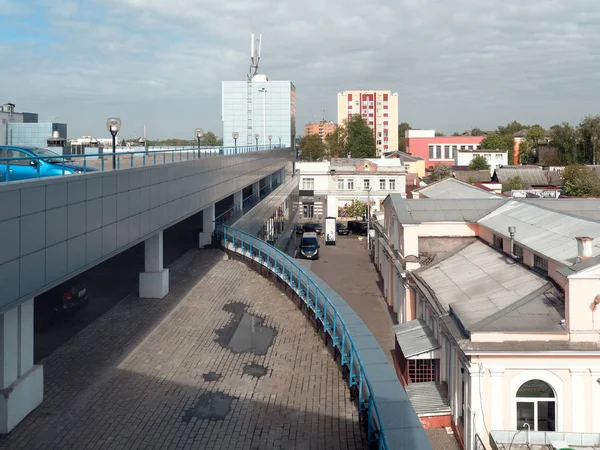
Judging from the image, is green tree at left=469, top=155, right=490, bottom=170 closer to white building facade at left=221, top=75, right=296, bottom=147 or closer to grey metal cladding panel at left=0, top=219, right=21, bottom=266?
white building facade at left=221, top=75, right=296, bottom=147

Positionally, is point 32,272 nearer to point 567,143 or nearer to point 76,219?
point 76,219

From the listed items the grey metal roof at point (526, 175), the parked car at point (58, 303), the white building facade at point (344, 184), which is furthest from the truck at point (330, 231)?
the parked car at point (58, 303)

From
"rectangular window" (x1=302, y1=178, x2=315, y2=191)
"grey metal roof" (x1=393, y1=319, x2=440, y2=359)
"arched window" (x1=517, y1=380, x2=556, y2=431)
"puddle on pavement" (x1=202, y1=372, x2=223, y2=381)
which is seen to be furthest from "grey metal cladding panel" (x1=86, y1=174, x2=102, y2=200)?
"rectangular window" (x1=302, y1=178, x2=315, y2=191)

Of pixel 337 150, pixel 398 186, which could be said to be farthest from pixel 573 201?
pixel 337 150

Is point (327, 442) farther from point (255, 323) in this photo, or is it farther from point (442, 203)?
point (442, 203)

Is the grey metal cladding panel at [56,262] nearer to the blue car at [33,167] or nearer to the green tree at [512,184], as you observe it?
the blue car at [33,167]
